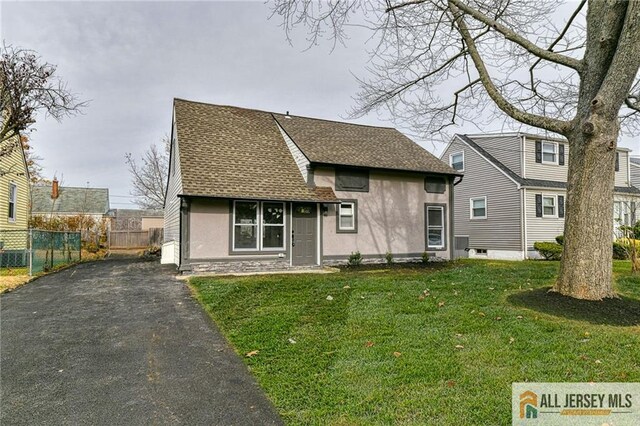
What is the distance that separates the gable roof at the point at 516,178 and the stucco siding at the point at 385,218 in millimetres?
6154

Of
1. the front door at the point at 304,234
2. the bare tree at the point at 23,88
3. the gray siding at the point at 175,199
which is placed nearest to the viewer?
the bare tree at the point at 23,88

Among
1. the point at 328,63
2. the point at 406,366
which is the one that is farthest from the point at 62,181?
the point at 406,366

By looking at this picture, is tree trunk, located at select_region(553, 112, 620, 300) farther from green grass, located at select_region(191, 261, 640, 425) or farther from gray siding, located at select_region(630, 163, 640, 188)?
gray siding, located at select_region(630, 163, 640, 188)

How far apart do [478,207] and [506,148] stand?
11.7 feet

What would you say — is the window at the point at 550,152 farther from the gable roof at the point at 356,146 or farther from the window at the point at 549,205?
the gable roof at the point at 356,146

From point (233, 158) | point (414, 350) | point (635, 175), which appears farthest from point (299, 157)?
point (635, 175)

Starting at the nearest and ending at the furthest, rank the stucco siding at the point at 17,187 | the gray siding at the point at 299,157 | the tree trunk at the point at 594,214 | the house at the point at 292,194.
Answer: the tree trunk at the point at 594,214 < the house at the point at 292,194 < the gray siding at the point at 299,157 < the stucco siding at the point at 17,187

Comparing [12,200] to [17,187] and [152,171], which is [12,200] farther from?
[152,171]

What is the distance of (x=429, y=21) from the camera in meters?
7.89

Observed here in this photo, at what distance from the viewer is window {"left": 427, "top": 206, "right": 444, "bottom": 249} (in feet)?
49.9

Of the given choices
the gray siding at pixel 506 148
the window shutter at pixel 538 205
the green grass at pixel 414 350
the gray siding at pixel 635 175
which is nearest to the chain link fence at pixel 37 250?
the green grass at pixel 414 350

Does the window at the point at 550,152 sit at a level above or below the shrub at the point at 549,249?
above

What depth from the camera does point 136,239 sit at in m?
26.5

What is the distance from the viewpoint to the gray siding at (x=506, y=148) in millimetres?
19500
